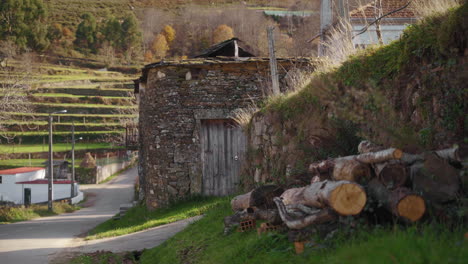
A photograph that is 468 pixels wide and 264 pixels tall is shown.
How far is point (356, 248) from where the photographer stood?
138 inches

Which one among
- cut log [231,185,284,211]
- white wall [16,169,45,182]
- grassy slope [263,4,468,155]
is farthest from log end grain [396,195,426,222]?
white wall [16,169,45,182]

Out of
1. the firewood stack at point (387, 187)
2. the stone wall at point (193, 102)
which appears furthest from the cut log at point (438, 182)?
the stone wall at point (193, 102)

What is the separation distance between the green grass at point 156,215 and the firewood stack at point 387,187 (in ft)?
19.1

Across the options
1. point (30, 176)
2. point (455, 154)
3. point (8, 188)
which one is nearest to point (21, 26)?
point (30, 176)

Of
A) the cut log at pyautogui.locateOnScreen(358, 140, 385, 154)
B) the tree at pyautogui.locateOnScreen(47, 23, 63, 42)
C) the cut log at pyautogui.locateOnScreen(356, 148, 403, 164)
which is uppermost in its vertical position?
the tree at pyautogui.locateOnScreen(47, 23, 63, 42)

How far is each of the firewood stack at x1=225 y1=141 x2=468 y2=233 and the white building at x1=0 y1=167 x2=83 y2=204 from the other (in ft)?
96.8

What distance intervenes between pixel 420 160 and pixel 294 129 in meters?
3.38

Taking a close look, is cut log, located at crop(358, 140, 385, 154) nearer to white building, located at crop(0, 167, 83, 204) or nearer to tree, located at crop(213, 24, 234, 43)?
white building, located at crop(0, 167, 83, 204)

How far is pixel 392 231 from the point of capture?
3.69 m

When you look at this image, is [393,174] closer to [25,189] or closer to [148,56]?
[25,189]

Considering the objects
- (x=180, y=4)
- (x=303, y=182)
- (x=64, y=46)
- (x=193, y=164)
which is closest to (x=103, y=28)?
(x=64, y=46)

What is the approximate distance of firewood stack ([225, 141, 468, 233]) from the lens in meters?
3.82

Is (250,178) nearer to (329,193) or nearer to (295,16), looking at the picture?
(329,193)

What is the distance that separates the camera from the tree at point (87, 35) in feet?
308
